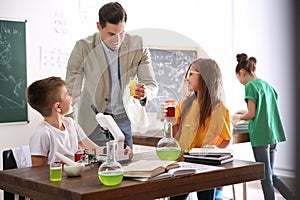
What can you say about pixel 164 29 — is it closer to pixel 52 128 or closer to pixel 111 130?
pixel 52 128

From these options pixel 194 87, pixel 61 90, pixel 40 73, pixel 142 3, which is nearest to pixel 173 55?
pixel 194 87

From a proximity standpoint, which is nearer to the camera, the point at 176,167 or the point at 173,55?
the point at 176,167

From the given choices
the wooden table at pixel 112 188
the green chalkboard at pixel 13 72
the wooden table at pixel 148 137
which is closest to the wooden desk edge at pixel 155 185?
the wooden table at pixel 112 188

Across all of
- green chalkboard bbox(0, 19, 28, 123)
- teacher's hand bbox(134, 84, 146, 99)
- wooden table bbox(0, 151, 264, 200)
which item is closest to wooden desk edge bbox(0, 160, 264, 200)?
wooden table bbox(0, 151, 264, 200)

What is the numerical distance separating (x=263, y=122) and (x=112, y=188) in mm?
2200

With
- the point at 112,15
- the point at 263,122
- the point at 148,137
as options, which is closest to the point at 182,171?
the point at 112,15

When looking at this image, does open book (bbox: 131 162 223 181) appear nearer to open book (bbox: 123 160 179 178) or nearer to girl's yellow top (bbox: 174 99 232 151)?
open book (bbox: 123 160 179 178)

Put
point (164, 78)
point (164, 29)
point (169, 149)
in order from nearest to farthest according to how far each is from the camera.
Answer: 1. point (169, 149)
2. point (164, 78)
3. point (164, 29)

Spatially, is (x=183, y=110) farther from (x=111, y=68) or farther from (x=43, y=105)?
(x=43, y=105)

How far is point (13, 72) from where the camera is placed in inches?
148

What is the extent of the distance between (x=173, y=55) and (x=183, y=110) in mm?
368

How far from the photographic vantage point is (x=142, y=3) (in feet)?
14.8

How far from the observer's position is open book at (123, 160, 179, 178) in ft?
5.92

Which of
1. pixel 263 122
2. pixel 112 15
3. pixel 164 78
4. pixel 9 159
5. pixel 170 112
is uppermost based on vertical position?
pixel 112 15
